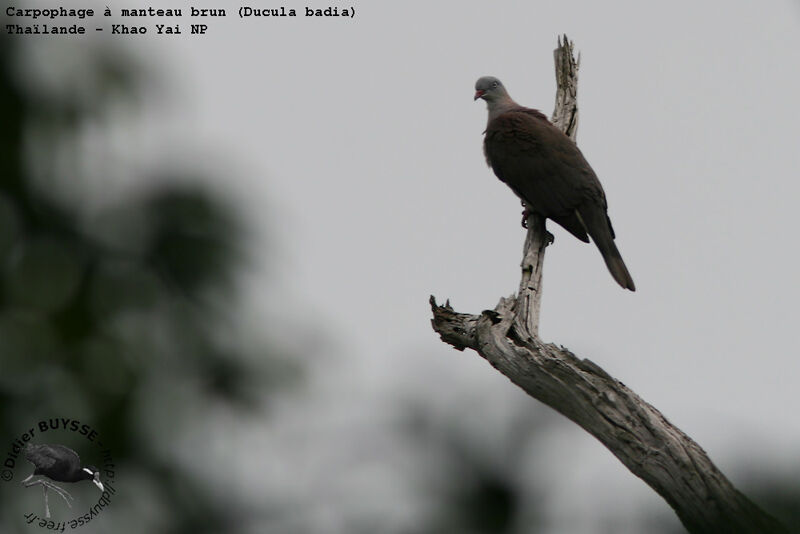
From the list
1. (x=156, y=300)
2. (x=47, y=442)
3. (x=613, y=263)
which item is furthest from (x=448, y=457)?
(x=613, y=263)

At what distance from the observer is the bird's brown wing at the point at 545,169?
4.48 m

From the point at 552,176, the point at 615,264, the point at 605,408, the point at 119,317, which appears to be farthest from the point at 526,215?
the point at 119,317

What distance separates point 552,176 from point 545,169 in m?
0.06

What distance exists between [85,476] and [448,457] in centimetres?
152

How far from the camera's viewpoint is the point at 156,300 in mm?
2113

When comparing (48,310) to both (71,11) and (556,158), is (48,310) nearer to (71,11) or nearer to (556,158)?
(71,11)

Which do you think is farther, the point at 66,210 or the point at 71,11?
the point at 71,11

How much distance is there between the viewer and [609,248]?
14.4 feet

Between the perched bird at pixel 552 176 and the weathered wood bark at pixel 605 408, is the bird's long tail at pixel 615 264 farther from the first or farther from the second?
the weathered wood bark at pixel 605 408

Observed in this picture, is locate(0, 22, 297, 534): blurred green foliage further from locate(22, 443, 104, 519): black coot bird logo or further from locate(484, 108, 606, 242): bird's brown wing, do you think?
locate(484, 108, 606, 242): bird's brown wing

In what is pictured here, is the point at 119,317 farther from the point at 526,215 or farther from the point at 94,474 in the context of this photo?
the point at 526,215

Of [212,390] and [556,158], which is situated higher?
[556,158]

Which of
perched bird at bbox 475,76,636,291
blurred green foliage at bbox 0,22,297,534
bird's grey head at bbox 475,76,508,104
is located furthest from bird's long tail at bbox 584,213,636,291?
blurred green foliage at bbox 0,22,297,534

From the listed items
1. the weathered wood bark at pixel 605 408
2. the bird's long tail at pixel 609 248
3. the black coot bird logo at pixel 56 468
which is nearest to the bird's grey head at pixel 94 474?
the black coot bird logo at pixel 56 468
